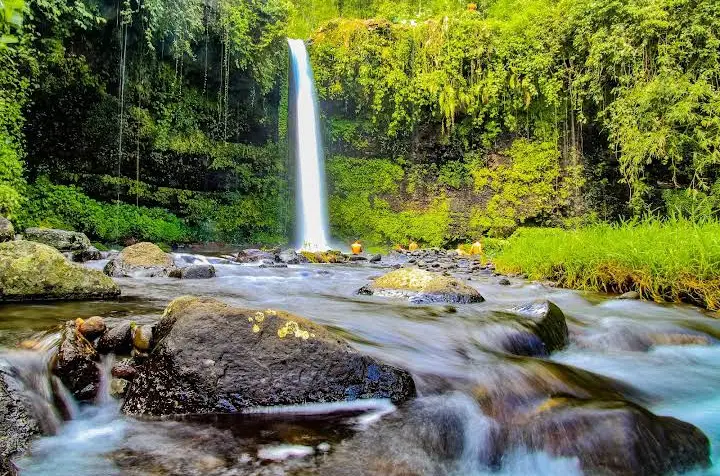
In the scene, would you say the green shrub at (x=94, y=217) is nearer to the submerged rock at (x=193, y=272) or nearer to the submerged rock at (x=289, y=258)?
the submerged rock at (x=289, y=258)

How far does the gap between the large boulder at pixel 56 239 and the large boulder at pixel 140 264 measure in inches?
98.6

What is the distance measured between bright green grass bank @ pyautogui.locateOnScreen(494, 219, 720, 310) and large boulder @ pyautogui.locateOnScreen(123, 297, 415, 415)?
441 centimetres

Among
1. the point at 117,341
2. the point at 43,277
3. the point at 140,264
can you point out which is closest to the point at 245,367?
the point at 117,341

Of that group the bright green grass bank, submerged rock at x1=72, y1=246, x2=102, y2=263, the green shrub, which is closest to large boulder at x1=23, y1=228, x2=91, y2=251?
submerged rock at x1=72, y1=246, x2=102, y2=263

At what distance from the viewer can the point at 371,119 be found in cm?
1574

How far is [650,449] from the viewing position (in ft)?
6.64

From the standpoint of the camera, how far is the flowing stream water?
1.90m

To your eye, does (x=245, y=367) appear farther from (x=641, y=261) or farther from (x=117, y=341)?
(x=641, y=261)

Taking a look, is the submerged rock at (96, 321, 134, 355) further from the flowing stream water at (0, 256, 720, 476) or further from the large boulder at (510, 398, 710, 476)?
the large boulder at (510, 398, 710, 476)

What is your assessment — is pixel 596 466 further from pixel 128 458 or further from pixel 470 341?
pixel 128 458

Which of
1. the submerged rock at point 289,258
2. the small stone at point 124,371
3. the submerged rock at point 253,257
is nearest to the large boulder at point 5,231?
the submerged rock at point 253,257

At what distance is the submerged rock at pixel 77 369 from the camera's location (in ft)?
7.57

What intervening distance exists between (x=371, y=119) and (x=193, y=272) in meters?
10.4

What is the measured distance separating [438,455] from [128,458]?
1.26 metres
